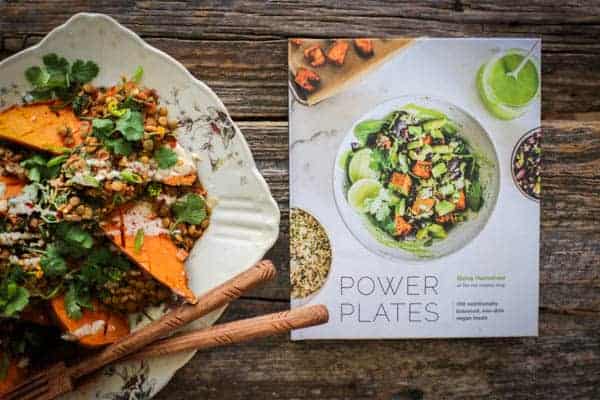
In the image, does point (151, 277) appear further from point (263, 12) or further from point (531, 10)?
point (531, 10)

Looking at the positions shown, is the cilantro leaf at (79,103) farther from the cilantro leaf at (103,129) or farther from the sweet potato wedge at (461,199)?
the sweet potato wedge at (461,199)

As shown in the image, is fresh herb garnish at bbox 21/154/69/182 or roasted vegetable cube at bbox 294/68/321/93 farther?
roasted vegetable cube at bbox 294/68/321/93

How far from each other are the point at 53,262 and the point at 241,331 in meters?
0.34

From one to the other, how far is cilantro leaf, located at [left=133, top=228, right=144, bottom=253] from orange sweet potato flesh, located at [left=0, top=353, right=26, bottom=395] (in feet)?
1.08

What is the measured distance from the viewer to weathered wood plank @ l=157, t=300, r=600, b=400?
1157 millimetres

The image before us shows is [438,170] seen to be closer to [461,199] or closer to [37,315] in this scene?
[461,199]

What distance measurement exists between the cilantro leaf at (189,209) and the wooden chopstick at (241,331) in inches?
8.0

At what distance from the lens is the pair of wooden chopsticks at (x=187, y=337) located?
1.04 m

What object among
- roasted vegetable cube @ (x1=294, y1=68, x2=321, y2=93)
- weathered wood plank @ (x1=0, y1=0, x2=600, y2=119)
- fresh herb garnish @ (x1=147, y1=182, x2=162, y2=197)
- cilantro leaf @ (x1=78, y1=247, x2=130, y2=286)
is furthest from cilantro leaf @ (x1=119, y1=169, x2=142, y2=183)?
roasted vegetable cube @ (x1=294, y1=68, x2=321, y2=93)

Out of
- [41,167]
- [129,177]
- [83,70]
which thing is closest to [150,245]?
[129,177]

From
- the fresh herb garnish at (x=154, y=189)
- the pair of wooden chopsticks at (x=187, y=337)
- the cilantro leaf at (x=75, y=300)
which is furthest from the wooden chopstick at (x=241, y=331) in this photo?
the fresh herb garnish at (x=154, y=189)

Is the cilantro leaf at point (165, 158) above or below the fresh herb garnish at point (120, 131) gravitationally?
below

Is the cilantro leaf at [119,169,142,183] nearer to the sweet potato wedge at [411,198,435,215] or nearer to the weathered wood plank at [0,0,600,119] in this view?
the weathered wood plank at [0,0,600,119]

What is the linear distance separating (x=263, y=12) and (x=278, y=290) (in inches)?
20.9
